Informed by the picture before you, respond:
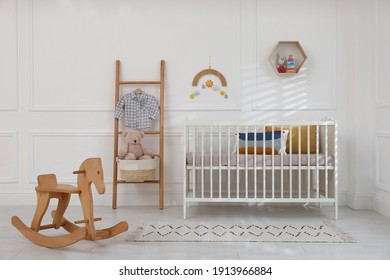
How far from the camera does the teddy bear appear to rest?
3861mm

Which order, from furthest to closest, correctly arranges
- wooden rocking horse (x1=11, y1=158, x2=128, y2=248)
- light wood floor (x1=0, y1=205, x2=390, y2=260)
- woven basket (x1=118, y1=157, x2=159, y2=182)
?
woven basket (x1=118, y1=157, x2=159, y2=182)
wooden rocking horse (x1=11, y1=158, x2=128, y2=248)
light wood floor (x1=0, y1=205, x2=390, y2=260)

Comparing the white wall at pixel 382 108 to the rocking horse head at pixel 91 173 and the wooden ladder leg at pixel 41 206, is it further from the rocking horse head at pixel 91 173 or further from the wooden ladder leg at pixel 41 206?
Answer: the wooden ladder leg at pixel 41 206

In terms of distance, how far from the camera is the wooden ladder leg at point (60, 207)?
2787mm

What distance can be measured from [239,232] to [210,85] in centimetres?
151

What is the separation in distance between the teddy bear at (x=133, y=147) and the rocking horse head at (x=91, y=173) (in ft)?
3.85

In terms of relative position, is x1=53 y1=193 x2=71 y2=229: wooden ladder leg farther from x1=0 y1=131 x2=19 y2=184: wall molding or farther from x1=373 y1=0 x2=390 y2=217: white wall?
x1=373 y1=0 x2=390 y2=217: white wall


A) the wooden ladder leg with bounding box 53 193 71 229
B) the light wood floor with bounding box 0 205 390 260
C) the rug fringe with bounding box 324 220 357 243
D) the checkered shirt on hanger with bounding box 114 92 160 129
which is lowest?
the light wood floor with bounding box 0 205 390 260

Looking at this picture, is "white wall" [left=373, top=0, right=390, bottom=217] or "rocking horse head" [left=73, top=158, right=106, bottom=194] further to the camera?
"white wall" [left=373, top=0, right=390, bottom=217]

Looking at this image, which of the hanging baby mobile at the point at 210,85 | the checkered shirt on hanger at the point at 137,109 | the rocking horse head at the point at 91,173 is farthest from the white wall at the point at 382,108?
the rocking horse head at the point at 91,173

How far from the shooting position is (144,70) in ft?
13.5

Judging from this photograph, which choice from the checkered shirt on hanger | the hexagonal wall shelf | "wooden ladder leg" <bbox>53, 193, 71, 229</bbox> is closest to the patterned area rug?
"wooden ladder leg" <bbox>53, 193, 71, 229</bbox>

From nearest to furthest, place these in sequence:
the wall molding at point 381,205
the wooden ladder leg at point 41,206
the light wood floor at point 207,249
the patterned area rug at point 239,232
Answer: the light wood floor at point 207,249 < the wooden ladder leg at point 41,206 < the patterned area rug at point 239,232 < the wall molding at point 381,205

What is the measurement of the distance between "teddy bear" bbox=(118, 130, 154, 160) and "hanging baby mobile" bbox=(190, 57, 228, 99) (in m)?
0.62

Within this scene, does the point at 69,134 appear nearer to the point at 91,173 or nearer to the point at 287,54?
the point at 91,173
